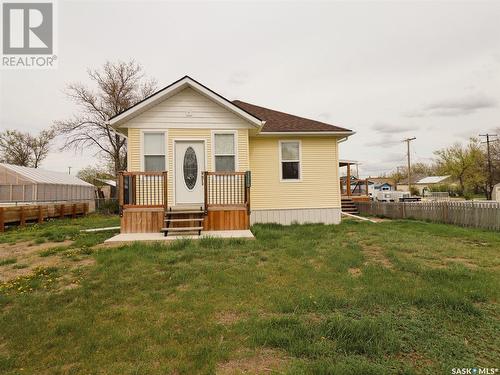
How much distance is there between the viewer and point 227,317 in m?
3.40

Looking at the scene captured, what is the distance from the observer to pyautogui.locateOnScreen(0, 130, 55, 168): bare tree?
35375 millimetres

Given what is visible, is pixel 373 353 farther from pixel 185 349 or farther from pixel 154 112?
pixel 154 112

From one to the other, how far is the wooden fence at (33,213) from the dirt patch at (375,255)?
15.3 meters

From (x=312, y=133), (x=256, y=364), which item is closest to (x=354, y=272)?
(x=256, y=364)

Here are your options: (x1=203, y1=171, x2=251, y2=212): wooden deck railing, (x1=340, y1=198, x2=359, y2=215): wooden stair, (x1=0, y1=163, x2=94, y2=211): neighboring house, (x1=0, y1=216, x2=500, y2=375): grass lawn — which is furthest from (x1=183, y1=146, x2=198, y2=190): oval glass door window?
(x1=0, y1=163, x2=94, y2=211): neighboring house

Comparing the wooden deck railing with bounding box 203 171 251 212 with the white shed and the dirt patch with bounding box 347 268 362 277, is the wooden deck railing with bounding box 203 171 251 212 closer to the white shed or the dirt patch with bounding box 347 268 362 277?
the dirt patch with bounding box 347 268 362 277

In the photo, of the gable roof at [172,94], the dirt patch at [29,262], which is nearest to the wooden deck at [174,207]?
the gable roof at [172,94]

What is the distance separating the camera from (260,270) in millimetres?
5117

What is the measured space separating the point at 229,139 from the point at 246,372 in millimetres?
8115

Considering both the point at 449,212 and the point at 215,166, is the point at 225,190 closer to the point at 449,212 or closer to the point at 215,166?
the point at 215,166

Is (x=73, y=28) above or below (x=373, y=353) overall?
above

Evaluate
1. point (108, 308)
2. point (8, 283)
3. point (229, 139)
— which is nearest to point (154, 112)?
point (229, 139)

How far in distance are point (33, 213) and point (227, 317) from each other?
16775mm

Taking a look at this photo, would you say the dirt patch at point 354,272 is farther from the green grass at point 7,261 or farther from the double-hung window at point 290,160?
the green grass at point 7,261
